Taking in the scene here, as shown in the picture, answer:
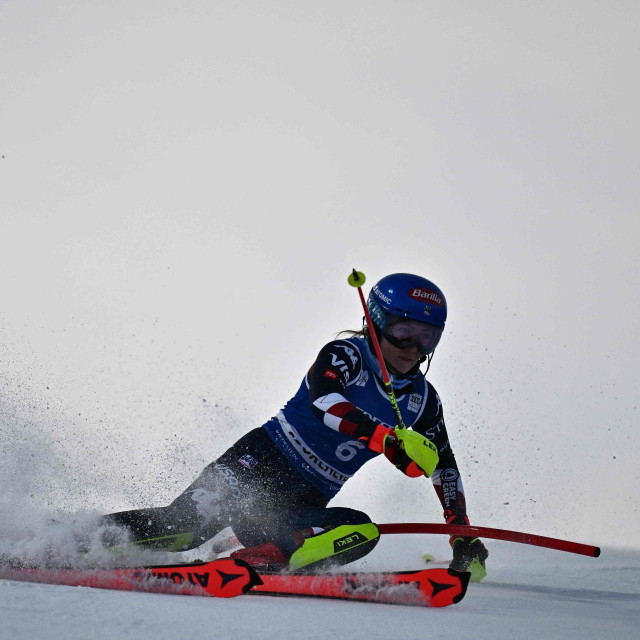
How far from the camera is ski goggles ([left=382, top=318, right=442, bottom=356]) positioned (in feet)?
13.9

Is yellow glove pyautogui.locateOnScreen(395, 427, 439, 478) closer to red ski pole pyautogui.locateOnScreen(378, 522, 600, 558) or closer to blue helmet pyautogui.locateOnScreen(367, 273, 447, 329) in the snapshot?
red ski pole pyautogui.locateOnScreen(378, 522, 600, 558)

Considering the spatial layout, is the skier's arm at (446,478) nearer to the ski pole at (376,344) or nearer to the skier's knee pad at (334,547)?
the ski pole at (376,344)

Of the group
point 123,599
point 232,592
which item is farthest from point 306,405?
point 123,599

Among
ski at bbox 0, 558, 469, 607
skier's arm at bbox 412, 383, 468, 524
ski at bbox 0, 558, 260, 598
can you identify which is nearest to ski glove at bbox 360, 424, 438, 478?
ski at bbox 0, 558, 469, 607

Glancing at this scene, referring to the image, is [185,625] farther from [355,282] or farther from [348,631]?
[355,282]

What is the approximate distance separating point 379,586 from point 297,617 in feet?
2.19

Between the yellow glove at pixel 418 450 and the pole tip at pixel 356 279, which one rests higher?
the pole tip at pixel 356 279

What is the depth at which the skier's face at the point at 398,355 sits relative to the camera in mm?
4262

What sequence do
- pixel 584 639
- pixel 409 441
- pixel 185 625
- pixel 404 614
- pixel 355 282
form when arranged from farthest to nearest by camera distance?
pixel 355 282 < pixel 409 441 < pixel 404 614 < pixel 584 639 < pixel 185 625

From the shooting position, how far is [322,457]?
167 inches

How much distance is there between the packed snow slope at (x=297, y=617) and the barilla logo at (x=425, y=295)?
1487 mm

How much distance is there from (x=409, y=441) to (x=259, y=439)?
1.06m

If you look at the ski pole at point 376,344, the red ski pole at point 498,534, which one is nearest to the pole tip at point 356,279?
the ski pole at point 376,344

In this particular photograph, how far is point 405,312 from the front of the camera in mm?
4223
